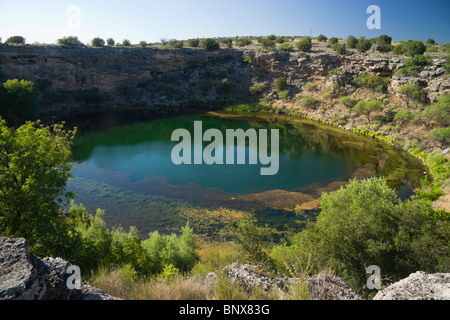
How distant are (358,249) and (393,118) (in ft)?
115

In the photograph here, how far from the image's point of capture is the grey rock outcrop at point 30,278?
4.42 metres

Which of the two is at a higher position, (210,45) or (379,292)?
(210,45)

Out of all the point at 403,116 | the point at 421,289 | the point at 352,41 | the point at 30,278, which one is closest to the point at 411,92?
the point at 403,116

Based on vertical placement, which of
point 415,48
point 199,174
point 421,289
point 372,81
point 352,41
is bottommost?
point 199,174

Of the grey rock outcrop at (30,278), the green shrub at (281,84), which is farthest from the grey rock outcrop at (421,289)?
the green shrub at (281,84)

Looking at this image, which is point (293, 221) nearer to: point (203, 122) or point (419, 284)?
point (419, 284)

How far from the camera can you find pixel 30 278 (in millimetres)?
4625

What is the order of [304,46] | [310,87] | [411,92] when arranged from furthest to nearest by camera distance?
[304,46], [310,87], [411,92]

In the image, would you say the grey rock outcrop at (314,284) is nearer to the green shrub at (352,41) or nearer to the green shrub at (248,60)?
the green shrub at (248,60)

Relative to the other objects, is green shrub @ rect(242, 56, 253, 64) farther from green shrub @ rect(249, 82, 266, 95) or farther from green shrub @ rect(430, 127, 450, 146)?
green shrub @ rect(430, 127, 450, 146)

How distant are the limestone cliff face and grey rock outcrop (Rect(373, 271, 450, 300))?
47.4 metres

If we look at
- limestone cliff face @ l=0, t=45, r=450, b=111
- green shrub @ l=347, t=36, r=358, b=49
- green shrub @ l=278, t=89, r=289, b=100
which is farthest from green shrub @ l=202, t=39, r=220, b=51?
green shrub @ l=347, t=36, r=358, b=49

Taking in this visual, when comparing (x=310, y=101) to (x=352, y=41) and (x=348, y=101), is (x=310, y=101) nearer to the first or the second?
(x=348, y=101)

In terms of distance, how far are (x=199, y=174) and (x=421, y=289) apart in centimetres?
2079
